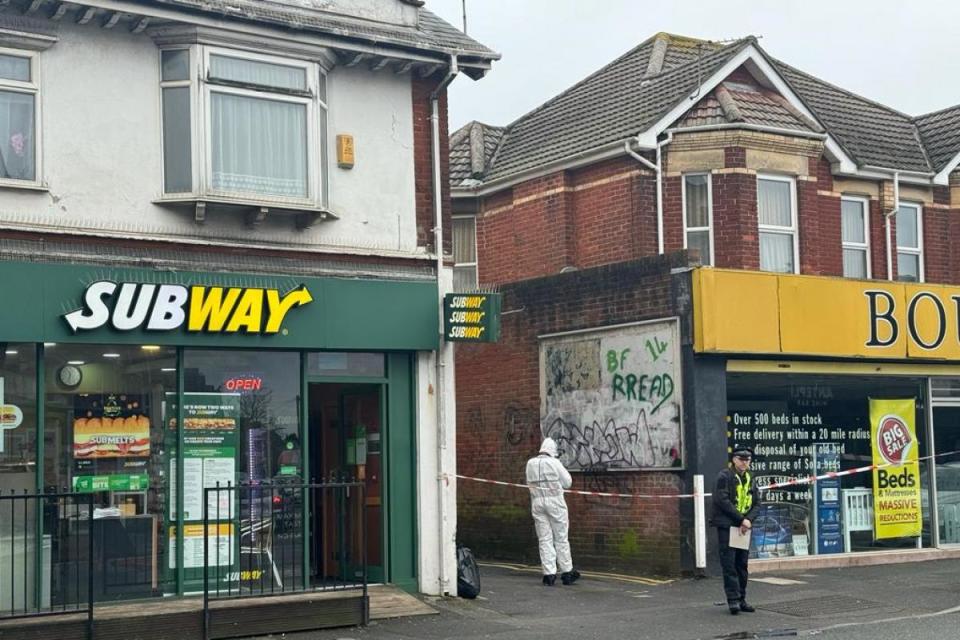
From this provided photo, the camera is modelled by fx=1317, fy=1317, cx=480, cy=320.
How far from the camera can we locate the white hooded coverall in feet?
53.2

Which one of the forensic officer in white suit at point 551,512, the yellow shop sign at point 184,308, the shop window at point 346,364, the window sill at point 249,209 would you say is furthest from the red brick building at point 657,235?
the yellow shop sign at point 184,308

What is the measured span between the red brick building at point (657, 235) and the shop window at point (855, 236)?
1.3 inches

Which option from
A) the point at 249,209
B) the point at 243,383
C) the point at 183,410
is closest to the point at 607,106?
the point at 249,209

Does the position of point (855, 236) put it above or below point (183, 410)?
above

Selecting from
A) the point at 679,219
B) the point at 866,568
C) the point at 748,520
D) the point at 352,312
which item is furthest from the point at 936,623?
the point at 679,219

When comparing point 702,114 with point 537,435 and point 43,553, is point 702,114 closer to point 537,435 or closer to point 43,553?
point 537,435

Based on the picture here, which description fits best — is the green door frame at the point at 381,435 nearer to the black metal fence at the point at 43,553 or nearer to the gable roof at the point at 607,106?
the black metal fence at the point at 43,553

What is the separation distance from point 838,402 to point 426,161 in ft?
24.0

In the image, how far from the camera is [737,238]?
19562 millimetres

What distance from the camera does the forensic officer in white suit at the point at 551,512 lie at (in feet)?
53.2

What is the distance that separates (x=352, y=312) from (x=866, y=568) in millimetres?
8348

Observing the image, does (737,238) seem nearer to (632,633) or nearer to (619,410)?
(619,410)

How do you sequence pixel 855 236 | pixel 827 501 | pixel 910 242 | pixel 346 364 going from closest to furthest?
pixel 346 364
pixel 827 501
pixel 855 236
pixel 910 242

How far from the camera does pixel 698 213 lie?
20094 mm
